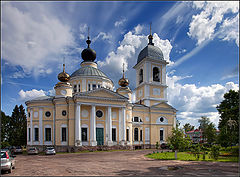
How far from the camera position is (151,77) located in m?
45.4

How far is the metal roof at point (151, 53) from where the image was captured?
46500mm

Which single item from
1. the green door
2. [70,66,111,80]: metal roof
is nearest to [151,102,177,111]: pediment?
[70,66,111,80]: metal roof

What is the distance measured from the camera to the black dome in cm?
4741

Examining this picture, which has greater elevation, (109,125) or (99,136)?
(109,125)

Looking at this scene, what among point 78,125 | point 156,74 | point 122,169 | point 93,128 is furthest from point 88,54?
→ point 122,169

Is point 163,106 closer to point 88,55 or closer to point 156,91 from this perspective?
point 156,91

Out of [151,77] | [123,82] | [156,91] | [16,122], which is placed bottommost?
[16,122]

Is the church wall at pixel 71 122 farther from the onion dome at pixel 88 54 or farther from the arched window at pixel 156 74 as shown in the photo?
the arched window at pixel 156 74

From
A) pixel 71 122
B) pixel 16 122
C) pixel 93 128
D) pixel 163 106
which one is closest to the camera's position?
pixel 71 122

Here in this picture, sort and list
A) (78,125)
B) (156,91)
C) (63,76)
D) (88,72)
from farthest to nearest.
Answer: (156,91) → (88,72) → (63,76) → (78,125)

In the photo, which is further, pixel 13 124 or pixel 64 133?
pixel 13 124

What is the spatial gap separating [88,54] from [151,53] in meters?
14.1

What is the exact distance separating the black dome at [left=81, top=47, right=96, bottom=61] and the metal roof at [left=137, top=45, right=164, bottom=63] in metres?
10.6

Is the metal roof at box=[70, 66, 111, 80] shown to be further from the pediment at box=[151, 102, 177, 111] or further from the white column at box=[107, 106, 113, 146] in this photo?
the pediment at box=[151, 102, 177, 111]
